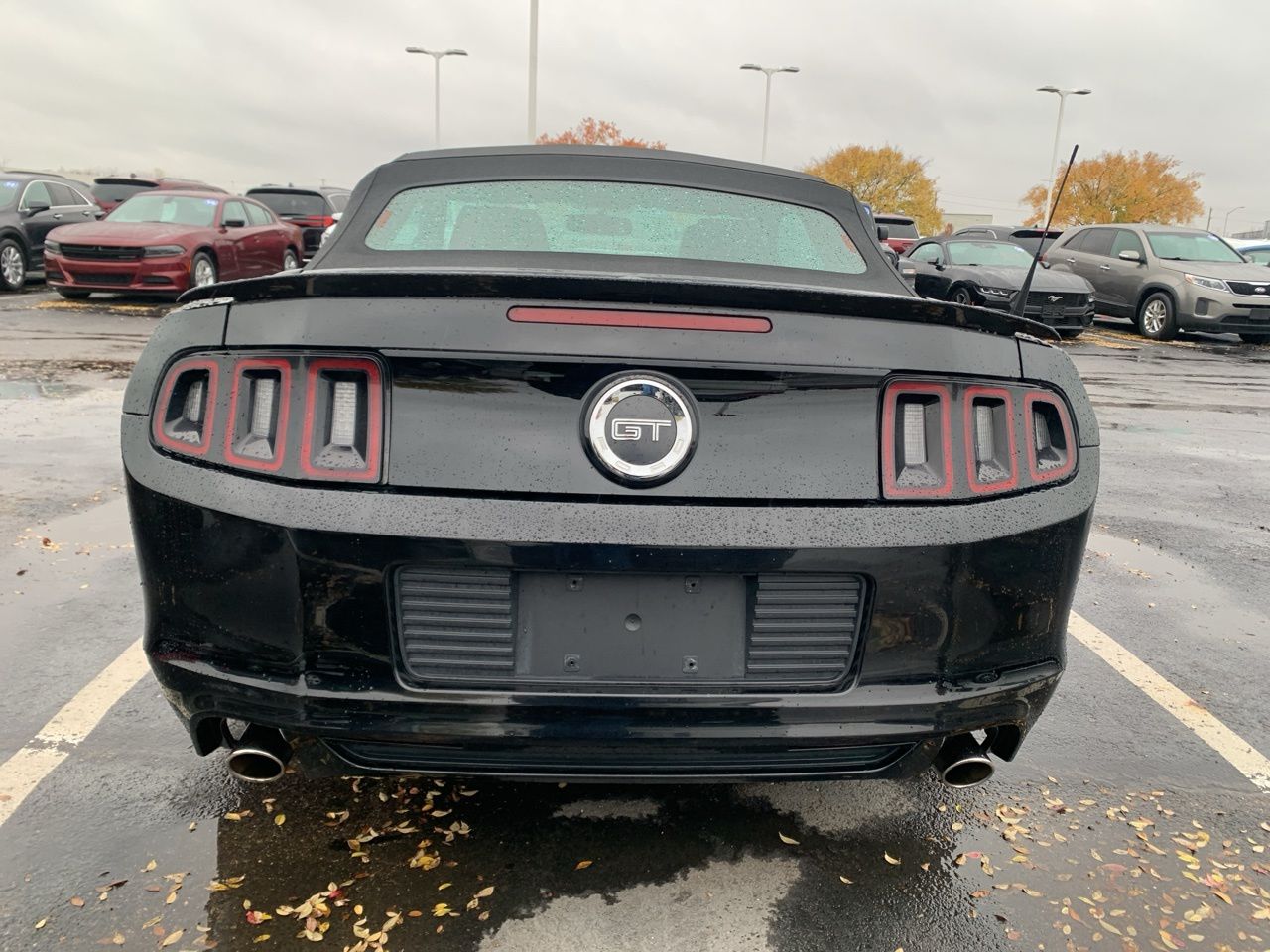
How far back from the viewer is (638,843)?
234 centimetres

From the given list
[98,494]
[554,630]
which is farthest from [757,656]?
[98,494]

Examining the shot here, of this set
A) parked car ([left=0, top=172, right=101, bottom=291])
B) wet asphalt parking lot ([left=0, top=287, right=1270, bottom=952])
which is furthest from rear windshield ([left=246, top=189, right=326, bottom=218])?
wet asphalt parking lot ([left=0, top=287, right=1270, bottom=952])

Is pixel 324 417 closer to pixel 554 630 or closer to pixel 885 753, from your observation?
pixel 554 630

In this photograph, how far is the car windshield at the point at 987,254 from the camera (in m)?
15.7

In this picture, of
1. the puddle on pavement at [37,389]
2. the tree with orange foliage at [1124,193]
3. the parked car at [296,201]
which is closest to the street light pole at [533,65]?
the parked car at [296,201]

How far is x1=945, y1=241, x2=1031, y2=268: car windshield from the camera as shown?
15672 mm

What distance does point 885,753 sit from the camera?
6.60 ft

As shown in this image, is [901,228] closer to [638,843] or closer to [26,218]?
[26,218]

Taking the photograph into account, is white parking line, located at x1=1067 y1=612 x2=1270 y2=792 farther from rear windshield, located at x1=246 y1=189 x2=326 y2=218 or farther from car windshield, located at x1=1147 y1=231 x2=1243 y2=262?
rear windshield, located at x1=246 y1=189 x2=326 y2=218

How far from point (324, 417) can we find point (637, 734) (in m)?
0.83

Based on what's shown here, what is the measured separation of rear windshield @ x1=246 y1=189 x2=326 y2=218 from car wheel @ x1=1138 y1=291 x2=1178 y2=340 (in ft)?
51.9

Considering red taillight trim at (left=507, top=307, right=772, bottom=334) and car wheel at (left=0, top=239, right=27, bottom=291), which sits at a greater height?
red taillight trim at (left=507, top=307, right=772, bottom=334)

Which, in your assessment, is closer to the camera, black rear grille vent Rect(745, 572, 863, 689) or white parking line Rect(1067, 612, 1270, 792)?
black rear grille vent Rect(745, 572, 863, 689)

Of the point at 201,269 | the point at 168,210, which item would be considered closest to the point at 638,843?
the point at 201,269
